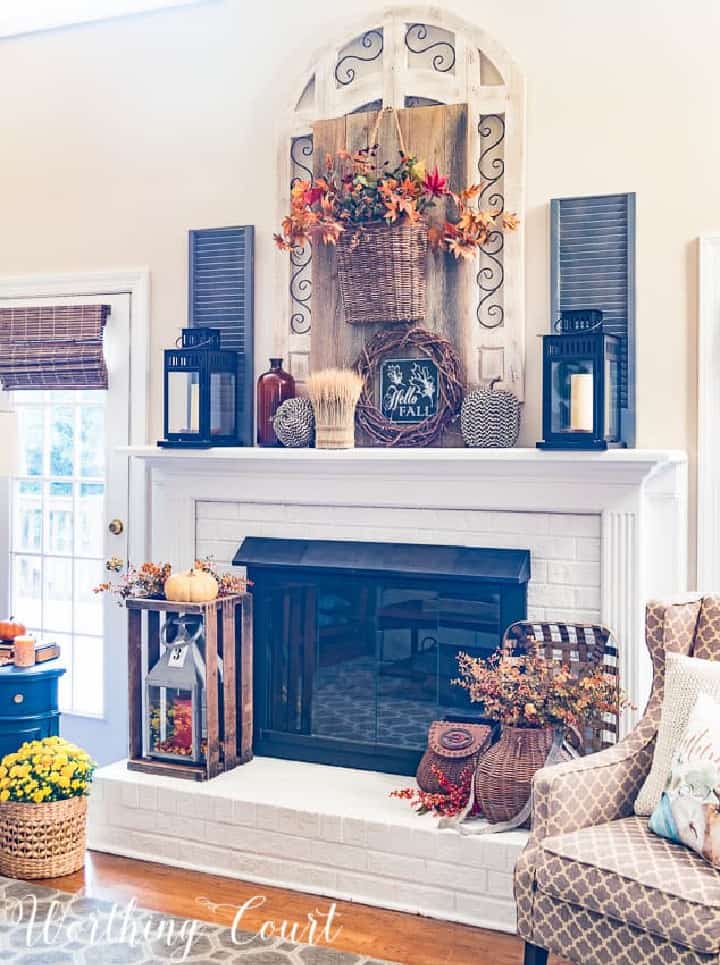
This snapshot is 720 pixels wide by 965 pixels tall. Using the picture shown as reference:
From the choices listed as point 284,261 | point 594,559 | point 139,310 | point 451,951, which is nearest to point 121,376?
point 139,310

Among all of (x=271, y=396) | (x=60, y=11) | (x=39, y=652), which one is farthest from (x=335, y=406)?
(x=60, y=11)

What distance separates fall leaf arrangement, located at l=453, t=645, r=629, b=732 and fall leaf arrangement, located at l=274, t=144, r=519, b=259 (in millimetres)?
1420

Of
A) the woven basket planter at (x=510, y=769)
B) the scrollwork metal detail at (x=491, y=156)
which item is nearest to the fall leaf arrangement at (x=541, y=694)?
the woven basket planter at (x=510, y=769)

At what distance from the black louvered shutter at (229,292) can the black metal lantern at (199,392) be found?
0.07m

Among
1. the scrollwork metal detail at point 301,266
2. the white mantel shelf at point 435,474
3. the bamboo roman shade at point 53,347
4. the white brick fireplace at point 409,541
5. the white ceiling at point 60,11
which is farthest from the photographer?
the bamboo roman shade at point 53,347

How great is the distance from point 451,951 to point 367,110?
9.19 ft

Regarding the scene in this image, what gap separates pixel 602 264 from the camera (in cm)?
Result: 371

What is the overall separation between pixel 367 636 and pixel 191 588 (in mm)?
645

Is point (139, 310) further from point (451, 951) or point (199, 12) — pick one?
point (451, 951)

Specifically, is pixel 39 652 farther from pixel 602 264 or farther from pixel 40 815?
pixel 602 264

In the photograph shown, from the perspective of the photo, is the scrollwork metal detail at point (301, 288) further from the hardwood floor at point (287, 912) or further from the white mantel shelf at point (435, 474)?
the hardwood floor at point (287, 912)

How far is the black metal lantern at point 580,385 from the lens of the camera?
3467 mm

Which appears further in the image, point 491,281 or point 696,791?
point 491,281
